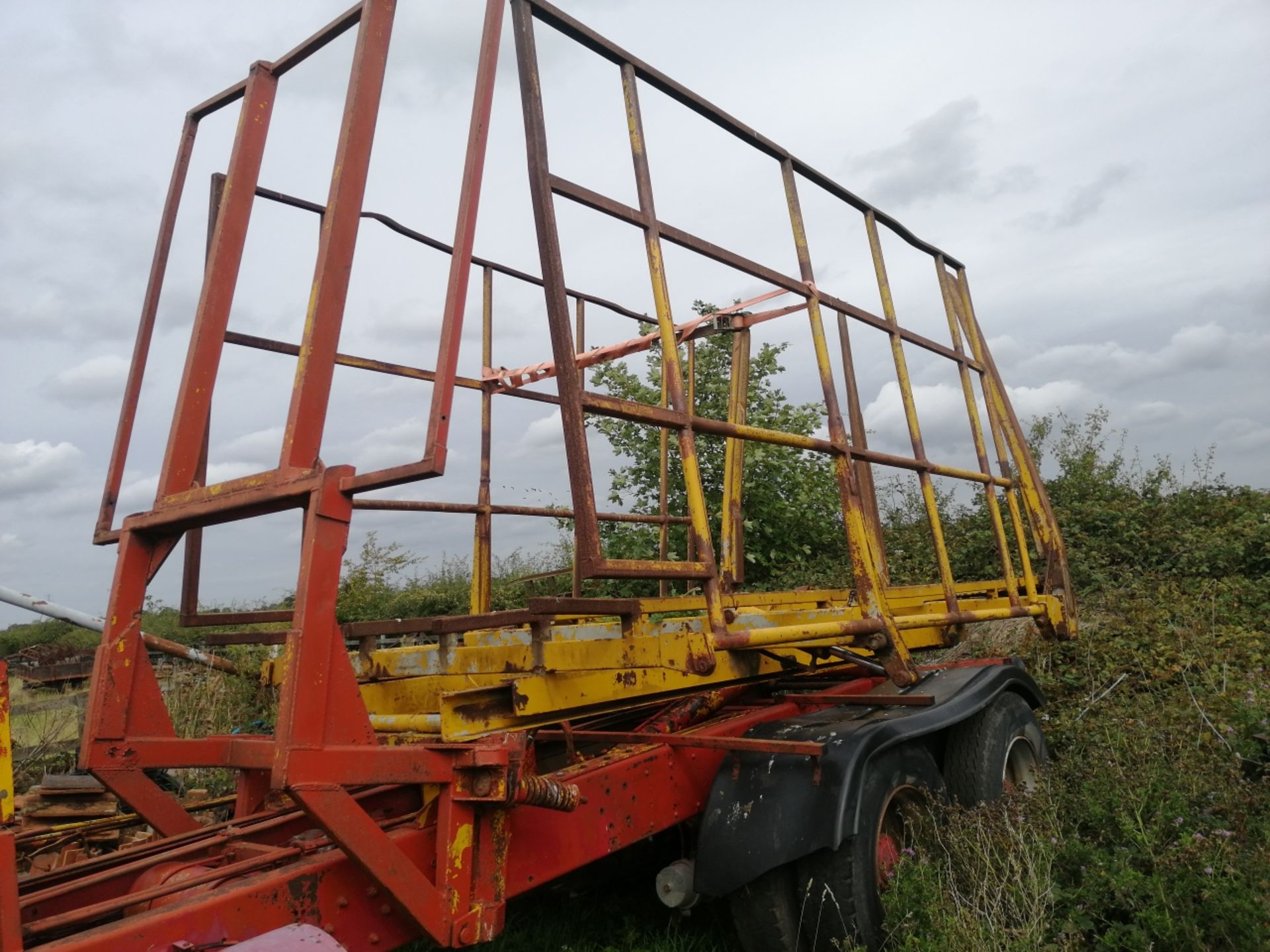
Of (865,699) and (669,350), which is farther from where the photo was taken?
(865,699)

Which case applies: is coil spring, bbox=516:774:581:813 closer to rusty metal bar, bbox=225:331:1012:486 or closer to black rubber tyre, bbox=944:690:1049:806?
rusty metal bar, bbox=225:331:1012:486

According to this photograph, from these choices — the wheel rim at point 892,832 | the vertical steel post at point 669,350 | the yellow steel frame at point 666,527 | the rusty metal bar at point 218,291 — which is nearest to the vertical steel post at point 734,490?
the yellow steel frame at point 666,527

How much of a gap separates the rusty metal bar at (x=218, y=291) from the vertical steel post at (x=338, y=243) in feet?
1.91

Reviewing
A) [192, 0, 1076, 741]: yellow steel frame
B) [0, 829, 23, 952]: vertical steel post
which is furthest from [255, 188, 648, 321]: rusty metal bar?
[0, 829, 23, 952]: vertical steel post

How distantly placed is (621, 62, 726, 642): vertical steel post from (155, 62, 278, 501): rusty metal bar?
1208 mm

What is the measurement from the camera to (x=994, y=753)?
413cm

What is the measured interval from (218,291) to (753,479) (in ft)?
24.9

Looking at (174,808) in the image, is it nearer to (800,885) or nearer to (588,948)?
(588,948)

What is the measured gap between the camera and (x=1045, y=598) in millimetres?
5359

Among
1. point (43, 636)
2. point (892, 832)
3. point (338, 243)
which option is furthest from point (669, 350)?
point (43, 636)

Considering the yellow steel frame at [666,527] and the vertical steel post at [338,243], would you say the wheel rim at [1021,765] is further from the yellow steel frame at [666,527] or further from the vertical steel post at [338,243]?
the vertical steel post at [338,243]

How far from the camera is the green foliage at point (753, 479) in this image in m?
8.52

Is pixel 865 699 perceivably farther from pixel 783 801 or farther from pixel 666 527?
pixel 666 527

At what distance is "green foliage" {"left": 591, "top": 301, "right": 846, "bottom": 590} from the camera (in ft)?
28.0
